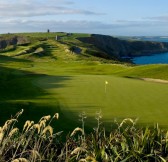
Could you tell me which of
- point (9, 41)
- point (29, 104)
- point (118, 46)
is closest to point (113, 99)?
point (29, 104)

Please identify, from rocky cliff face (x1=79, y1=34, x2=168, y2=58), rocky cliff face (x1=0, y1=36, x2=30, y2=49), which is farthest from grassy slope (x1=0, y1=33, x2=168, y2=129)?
rocky cliff face (x1=79, y1=34, x2=168, y2=58)

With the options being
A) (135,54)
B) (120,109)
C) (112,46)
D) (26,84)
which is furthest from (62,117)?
(135,54)

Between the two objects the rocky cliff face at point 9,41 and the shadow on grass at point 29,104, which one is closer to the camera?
the shadow on grass at point 29,104

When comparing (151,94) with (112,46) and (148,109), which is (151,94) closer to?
(148,109)

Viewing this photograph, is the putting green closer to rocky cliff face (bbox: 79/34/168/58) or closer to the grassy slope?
the grassy slope

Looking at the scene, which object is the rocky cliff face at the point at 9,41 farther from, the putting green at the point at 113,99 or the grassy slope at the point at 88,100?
the putting green at the point at 113,99

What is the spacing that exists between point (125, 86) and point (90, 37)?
12109cm

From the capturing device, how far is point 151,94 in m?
19.8

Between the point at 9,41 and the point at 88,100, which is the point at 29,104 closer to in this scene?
the point at 88,100

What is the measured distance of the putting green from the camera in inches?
598

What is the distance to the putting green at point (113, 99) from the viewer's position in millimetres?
15180

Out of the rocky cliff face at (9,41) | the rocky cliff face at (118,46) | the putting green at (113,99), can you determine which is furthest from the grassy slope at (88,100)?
the rocky cliff face at (118,46)

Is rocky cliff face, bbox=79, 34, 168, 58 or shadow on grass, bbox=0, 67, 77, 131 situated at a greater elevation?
shadow on grass, bbox=0, 67, 77, 131

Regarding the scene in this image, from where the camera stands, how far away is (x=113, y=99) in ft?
59.4
